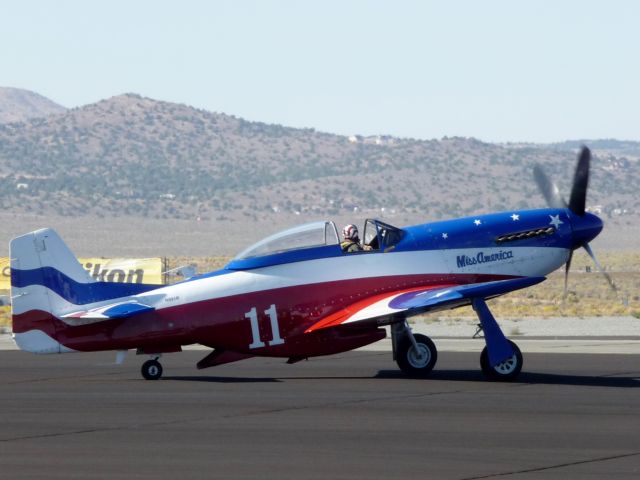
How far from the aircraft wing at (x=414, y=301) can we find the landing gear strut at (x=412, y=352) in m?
0.47

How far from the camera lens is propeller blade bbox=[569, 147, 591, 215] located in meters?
20.7

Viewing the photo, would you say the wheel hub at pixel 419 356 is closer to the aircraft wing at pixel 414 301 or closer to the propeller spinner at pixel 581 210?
the aircraft wing at pixel 414 301

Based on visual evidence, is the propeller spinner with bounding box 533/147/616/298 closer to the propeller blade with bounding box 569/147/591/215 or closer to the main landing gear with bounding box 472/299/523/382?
the propeller blade with bounding box 569/147/591/215

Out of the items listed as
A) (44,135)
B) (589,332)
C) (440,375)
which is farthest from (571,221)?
(44,135)

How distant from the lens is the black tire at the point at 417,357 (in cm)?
2050

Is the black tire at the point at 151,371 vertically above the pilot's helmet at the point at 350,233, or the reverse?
the pilot's helmet at the point at 350,233

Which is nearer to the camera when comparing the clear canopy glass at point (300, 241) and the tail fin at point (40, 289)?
the tail fin at point (40, 289)

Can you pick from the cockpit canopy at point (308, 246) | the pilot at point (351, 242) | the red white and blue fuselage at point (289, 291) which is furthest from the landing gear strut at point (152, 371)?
the pilot at point (351, 242)

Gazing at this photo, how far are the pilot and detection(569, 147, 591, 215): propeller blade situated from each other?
3397mm

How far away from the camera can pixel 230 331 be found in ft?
64.7

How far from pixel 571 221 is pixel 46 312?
831cm

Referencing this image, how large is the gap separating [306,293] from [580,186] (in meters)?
4.70

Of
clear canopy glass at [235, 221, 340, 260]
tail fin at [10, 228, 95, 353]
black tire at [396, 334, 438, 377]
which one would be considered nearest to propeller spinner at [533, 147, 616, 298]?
black tire at [396, 334, 438, 377]

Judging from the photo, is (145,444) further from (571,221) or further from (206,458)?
(571,221)
